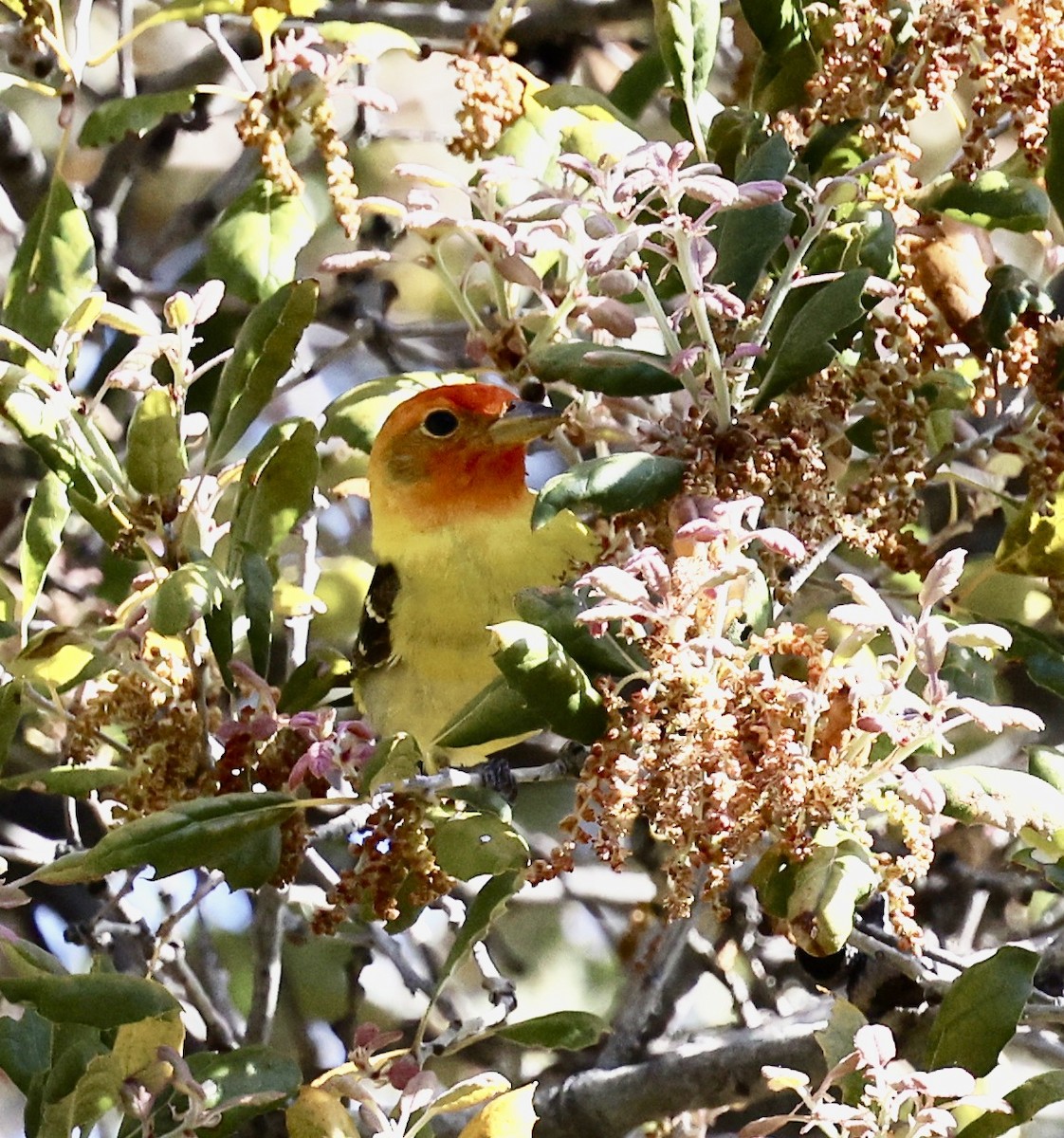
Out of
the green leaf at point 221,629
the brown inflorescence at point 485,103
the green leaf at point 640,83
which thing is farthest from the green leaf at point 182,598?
the green leaf at point 640,83

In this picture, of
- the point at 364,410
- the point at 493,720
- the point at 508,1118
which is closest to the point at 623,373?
the point at 493,720

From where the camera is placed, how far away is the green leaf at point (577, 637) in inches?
72.3

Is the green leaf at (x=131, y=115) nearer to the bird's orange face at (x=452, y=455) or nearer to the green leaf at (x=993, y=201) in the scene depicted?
the bird's orange face at (x=452, y=455)

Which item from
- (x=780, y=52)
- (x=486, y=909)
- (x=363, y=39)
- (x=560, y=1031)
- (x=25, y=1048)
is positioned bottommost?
(x=25, y=1048)

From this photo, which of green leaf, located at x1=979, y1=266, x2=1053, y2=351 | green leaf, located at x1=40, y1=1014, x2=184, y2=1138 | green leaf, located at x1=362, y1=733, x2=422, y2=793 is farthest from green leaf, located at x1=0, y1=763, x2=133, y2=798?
green leaf, located at x1=979, y1=266, x2=1053, y2=351

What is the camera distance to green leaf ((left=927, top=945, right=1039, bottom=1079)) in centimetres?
193

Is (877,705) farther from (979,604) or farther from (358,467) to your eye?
(358,467)

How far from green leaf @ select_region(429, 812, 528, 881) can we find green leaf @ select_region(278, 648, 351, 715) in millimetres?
452

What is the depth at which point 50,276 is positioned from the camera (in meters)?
2.51

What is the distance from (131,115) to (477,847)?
1.33 meters

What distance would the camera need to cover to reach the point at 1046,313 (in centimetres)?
224

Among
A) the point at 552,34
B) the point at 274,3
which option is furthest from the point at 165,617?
the point at 552,34

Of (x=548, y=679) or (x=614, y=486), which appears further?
(x=614, y=486)

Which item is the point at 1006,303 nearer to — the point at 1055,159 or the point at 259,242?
the point at 1055,159
